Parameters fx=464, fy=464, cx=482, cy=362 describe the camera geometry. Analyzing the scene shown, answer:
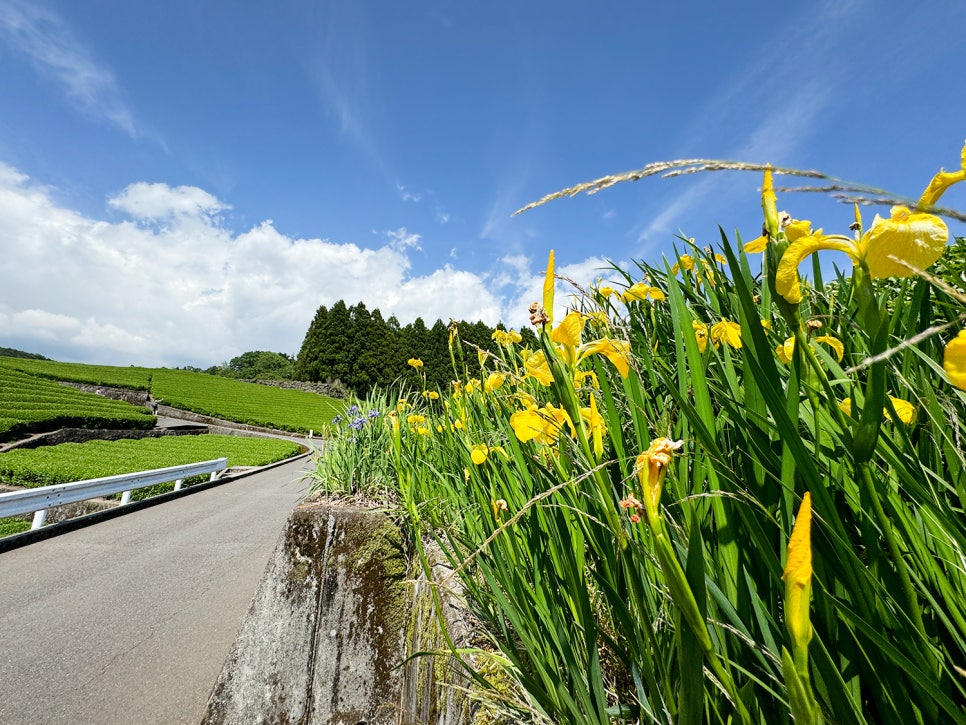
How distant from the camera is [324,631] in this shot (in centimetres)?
221

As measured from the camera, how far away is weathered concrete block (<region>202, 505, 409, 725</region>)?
2.11 meters

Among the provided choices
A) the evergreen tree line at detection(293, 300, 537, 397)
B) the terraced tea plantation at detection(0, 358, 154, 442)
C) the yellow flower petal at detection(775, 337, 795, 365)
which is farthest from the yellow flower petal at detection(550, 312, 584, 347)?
the evergreen tree line at detection(293, 300, 537, 397)

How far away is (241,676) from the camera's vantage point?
90.6 inches

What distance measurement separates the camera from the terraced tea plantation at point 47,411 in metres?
12.2

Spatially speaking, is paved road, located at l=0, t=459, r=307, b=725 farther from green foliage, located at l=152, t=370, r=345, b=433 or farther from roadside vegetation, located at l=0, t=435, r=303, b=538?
green foliage, located at l=152, t=370, r=345, b=433

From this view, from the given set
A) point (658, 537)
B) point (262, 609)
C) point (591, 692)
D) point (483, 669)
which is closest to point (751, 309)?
point (658, 537)

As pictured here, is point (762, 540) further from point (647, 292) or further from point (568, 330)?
point (647, 292)

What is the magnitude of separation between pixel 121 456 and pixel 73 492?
5.86 meters

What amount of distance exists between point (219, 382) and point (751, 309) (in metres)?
41.7

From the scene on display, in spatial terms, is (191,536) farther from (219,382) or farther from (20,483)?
(219,382)

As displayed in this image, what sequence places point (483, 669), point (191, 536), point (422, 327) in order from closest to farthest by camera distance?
point (483, 669) → point (191, 536) → point (422, 327)

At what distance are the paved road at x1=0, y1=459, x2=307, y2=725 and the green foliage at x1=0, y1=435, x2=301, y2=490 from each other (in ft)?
9.74

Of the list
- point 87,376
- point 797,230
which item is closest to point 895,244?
point 797,230

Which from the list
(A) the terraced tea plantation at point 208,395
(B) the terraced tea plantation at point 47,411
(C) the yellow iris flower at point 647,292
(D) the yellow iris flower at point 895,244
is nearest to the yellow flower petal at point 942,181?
(D) the yellow iris flower at point 895,244
